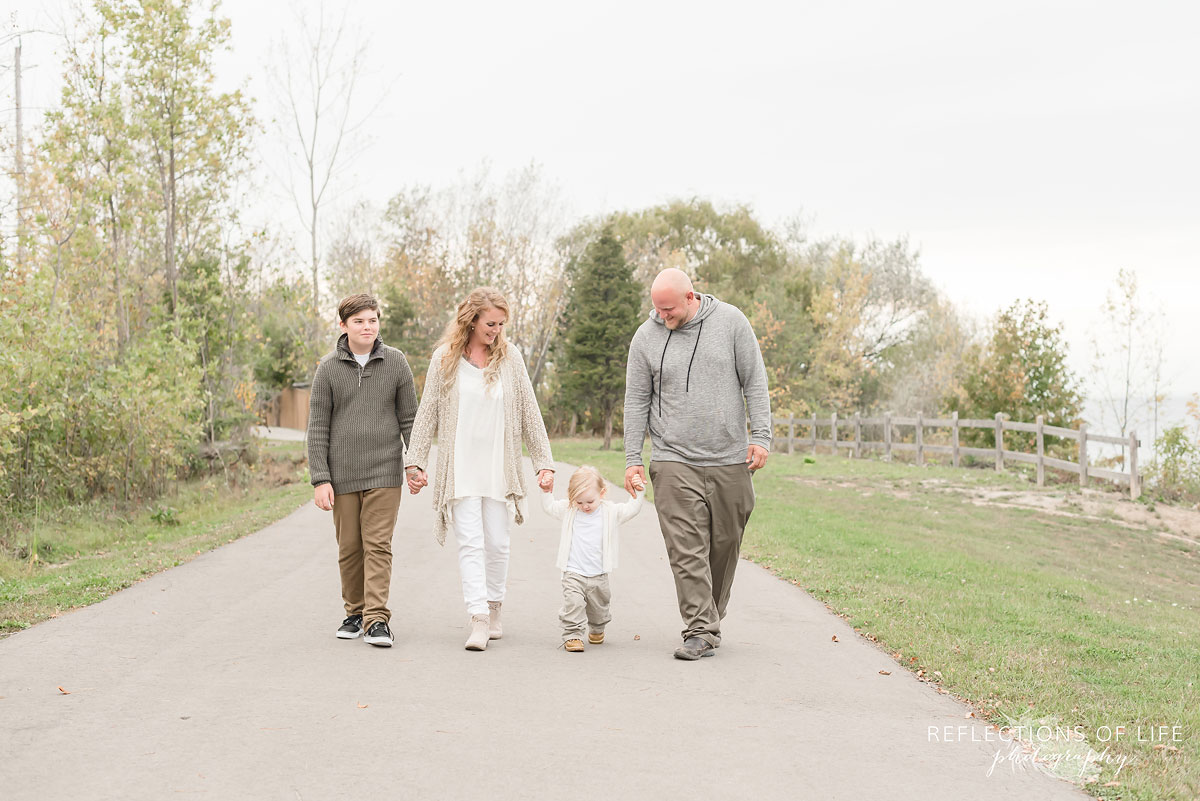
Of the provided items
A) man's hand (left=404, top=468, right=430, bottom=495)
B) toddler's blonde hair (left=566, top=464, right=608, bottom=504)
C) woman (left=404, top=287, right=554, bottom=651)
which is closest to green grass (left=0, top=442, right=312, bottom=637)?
man's hand (left=404, top=468, right=430, bottom=495)

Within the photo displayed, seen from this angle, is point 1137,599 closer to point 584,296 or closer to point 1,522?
point 1,522

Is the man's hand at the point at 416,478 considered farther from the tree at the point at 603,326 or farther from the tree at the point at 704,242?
the tree at the point at 704,242

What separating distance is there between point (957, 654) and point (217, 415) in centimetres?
2113

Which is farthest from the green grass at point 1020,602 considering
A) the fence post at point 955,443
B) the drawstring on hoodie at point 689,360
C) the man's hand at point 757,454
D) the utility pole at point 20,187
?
the utility pole at point 20,187

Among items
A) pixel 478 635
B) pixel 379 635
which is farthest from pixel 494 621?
pixel 379 635

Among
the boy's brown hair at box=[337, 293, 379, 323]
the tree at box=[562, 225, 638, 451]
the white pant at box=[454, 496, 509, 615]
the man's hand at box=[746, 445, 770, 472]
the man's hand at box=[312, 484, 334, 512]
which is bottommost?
the white pant at box=[454, 496, 509, 615]

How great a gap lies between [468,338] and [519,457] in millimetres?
840

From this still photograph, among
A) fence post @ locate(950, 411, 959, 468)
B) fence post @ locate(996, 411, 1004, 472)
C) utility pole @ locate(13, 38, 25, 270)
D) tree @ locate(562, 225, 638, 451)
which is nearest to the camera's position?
utility pole @ locate(13, 38, 25, 270)

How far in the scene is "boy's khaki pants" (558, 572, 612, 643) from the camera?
681 centimetres

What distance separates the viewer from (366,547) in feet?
23.0

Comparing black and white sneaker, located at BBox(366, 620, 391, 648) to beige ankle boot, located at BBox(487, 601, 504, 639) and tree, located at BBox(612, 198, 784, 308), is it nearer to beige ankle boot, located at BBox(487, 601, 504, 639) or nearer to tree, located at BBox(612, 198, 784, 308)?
beige ankle boot, located at BBox(487, 601, 504, 639)

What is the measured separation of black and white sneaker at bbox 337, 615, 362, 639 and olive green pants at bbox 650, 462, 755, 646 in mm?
2105

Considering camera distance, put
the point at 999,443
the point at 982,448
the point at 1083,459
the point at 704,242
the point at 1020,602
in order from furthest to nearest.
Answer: the point at 704,242 → the point at 982,448 → the point at 999,443 → the point at 1083,459 → the point at 1020,602

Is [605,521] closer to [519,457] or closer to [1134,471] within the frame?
[519,457]
